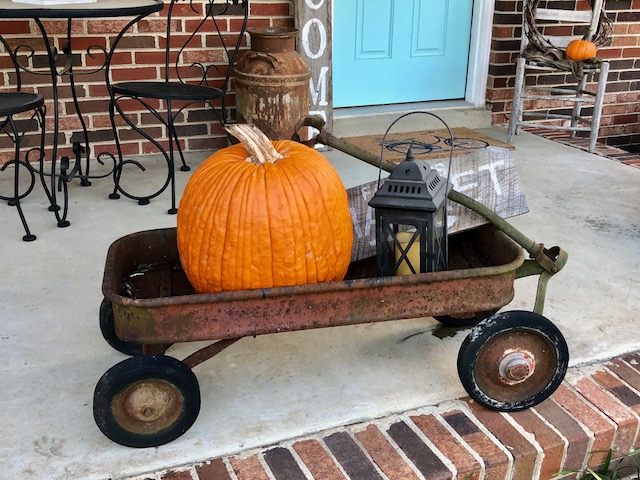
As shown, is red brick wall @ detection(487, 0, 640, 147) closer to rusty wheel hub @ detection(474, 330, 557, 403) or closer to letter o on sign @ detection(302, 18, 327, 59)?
letter o on sign @ detection(302, 18, 327, 59)

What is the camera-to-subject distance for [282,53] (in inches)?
135

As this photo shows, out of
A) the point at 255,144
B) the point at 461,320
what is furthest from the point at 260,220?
the point at 461,320

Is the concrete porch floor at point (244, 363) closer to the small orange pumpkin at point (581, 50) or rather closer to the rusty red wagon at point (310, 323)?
the rusty red wagon at point (310, 323)

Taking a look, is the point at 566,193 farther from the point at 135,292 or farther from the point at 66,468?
the point at 66,468

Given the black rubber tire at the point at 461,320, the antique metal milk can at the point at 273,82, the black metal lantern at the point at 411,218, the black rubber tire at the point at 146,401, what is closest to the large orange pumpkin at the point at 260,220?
the black metal lantern at the point at 411,218

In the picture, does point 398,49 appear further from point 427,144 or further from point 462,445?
point 462,445

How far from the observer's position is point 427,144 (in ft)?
11.0

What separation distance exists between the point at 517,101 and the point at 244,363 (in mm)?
2997

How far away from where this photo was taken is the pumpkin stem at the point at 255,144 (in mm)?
1694

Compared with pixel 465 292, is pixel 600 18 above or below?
above

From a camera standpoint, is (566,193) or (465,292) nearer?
(465,292)

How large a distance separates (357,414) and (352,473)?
201 millimetres

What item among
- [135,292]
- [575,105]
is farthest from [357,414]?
[575,105]

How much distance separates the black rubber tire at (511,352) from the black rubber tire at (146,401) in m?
0.68
